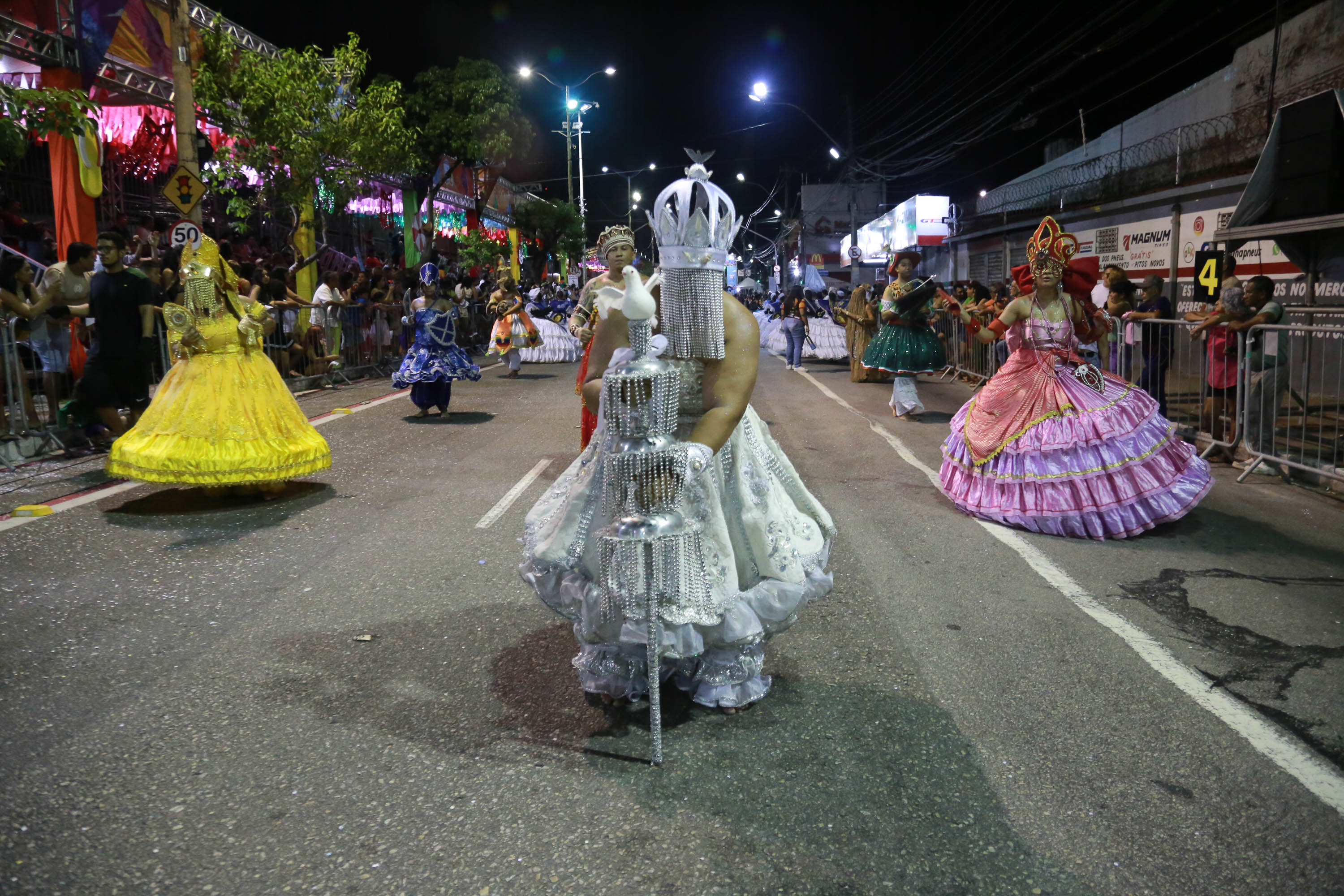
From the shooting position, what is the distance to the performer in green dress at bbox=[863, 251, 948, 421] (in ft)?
42.8

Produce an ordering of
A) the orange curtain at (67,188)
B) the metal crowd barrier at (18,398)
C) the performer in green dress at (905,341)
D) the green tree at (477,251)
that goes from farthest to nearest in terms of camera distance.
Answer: the green tree at (477,251)
the orange curtain at (67,188)
the performer in green dress at (905,341)
the metal crowd barrier at (18,398)

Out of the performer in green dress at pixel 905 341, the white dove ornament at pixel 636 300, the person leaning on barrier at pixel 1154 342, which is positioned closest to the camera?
the white dove ornament at pixel 636 300

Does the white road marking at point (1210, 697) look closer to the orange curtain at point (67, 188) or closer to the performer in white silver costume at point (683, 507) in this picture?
the performer in white silver costume at point (683, 507)

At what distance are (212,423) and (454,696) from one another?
4.44 m

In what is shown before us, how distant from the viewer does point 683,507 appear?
136 inches

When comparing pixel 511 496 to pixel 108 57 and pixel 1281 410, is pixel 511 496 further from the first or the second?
pixel 108 57

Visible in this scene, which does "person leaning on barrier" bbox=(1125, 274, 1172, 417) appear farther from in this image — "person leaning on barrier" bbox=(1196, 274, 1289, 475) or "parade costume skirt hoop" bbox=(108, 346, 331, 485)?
"parade costume skirt hoop" bbox=(108, 346, 331, 485)

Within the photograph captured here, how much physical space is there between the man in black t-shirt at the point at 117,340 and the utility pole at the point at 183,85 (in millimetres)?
5268

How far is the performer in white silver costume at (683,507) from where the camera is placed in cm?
337

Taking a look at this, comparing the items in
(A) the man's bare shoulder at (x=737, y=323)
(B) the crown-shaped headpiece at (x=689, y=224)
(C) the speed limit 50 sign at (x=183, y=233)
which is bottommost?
(A) the man's bare shoulder at (x=737, y=323)

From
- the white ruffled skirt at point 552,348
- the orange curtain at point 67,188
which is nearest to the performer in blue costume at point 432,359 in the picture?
the orange curtain at point 67,188

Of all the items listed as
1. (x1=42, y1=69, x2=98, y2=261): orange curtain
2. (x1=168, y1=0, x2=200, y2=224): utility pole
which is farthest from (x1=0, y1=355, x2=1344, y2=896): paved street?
(x1=42, y1=69, x2=98, y2=261): orange curtain

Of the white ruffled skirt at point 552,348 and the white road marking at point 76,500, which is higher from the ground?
the white ruffled skirt at point 552,348

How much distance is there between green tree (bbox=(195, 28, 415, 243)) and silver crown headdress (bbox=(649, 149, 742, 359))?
17030 millimetres
